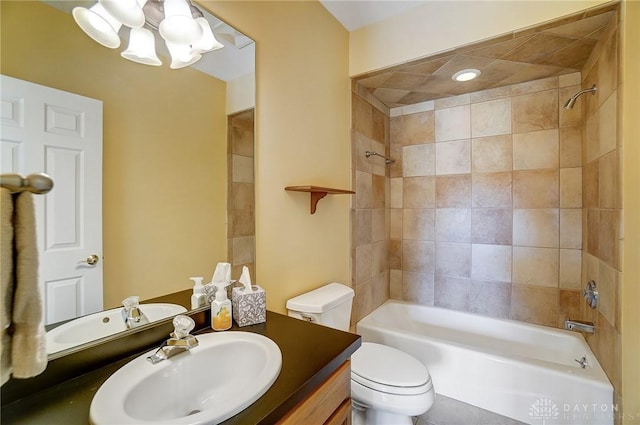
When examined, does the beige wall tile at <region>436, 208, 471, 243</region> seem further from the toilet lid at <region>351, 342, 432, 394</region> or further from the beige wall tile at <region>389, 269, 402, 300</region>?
the toilet lid at <region>351, 342, 432, 394</region>

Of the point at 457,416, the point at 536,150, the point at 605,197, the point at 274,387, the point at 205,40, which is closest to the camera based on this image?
the point at 274,387

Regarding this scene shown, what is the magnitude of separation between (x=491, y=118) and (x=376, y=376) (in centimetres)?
209

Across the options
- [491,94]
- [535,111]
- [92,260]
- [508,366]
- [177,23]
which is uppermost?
[491,94]

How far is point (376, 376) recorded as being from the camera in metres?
1.35

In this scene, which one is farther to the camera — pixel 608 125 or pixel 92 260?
pixel 608 125

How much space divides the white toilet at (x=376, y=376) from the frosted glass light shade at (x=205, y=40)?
1.19m

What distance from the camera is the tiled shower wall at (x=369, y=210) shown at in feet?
6.91

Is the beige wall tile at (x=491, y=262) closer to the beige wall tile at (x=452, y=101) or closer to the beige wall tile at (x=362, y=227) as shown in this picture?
the beige wall tile at (x=362, y=227)

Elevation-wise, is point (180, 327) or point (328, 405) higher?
point (180, 327)

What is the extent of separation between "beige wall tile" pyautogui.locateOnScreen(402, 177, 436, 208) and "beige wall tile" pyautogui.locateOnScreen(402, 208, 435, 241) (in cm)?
5

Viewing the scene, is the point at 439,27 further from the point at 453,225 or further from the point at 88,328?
the point at 88,328

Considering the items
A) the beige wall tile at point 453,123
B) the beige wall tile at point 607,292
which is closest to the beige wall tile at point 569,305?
the beige wall tile at point 607,292

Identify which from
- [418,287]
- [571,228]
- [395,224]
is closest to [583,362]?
[571,228]

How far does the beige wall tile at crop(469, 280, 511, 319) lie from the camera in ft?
7.17
